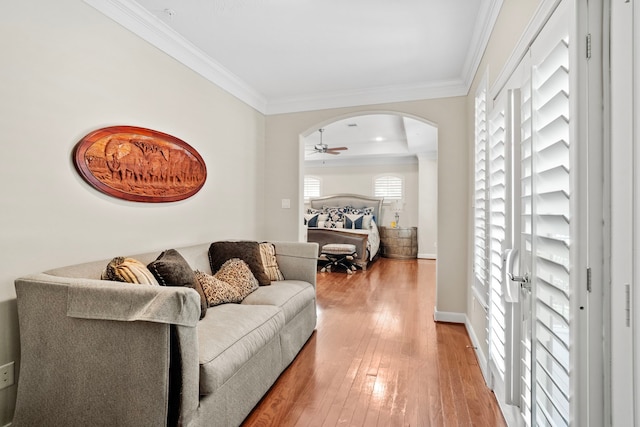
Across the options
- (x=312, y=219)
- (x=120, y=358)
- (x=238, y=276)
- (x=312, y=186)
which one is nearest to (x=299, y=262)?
(x=238, y=276)

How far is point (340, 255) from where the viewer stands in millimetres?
6219

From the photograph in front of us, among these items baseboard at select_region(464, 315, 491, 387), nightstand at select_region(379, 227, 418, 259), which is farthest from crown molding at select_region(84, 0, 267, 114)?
nightstand at select_region(379, 227, 418, 259)

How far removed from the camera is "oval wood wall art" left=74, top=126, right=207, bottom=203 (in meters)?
2.04

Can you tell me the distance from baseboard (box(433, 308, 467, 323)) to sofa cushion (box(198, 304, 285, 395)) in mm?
1954

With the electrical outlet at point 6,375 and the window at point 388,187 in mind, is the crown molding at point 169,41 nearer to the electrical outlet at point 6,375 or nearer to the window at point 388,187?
the electrical outlet at point 6,375

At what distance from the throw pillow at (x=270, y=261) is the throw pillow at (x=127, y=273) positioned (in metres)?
1.30

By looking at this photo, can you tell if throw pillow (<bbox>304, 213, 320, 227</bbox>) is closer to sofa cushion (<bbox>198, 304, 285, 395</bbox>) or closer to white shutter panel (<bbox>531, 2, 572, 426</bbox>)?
sofa cushion (<bbox>198, 304, 285, 395</bbox>)

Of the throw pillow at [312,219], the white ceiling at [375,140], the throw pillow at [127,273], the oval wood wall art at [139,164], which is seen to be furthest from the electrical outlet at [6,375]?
the throw pillow at [312,219]

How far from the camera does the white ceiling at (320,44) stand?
226 cm

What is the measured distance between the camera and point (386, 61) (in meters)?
3.06

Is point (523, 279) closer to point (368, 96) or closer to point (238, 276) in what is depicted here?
point (238, 276)

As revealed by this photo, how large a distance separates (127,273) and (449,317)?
3.04 m

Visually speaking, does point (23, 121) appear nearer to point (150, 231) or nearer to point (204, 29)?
point (150, 231)

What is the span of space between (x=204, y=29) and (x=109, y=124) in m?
1.05
